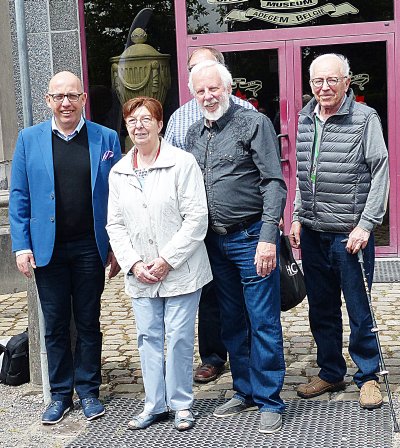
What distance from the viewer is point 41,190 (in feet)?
15.8

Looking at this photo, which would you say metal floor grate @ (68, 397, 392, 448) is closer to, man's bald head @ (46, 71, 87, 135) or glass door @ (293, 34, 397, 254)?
man's bald head @ (46, 71, 87, 135)

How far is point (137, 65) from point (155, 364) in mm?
4863

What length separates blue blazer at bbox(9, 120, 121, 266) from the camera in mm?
4801

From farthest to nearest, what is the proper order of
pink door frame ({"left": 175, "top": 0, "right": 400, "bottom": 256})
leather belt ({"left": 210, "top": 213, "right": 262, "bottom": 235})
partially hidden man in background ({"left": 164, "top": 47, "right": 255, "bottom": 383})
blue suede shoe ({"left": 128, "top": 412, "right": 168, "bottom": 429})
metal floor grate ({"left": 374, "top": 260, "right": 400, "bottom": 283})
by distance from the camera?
pink door frame ({"left": 175, "top": 0, "right": 400, "bottom": 256}) → metal floor grate ({"left": 374, "top": 260, "right": 400, "bottom": 283}) → partially hidden man in background ({"left": 164, "top": 47, "right": 255, "bottom": 383}) → blue suede shoe ({"left": 128, "top": 412, "right": 168, "bottom": 429}) → leather belt ({"left": 210, "top": 213, "right": 262, "bottom": 235})

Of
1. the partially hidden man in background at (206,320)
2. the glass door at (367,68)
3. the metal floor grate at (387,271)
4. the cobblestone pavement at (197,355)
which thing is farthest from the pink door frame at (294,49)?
the partially hidden man in background at (206,320)

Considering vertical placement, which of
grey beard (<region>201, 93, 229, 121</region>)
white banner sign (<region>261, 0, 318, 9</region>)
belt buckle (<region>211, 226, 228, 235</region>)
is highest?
white banner sign (<region>261, 0, 318, 9</region>)

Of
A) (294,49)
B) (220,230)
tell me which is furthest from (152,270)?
(294,49)

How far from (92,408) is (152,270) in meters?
1.00

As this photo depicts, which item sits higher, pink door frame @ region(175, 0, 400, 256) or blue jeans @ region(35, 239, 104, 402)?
pink door frame @ region(175, 0, 400, 256)

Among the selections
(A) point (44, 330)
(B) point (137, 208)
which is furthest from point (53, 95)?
(A) point (44, 330)

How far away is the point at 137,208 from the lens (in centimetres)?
455

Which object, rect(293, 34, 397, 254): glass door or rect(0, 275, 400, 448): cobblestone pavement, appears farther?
rect(293, 34, 397, 254): glass door

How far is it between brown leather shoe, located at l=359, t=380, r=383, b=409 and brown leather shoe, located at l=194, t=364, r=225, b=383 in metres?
1.02

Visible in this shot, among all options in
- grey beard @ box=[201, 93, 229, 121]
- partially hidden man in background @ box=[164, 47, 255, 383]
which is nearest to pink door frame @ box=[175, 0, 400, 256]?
partially hidden man in background @ box=[164, 47, 255, 383]
